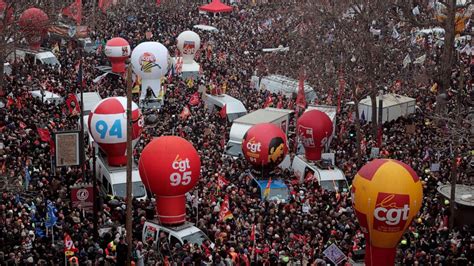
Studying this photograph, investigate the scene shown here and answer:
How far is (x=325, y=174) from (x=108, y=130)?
711 cm

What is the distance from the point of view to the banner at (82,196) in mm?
23328

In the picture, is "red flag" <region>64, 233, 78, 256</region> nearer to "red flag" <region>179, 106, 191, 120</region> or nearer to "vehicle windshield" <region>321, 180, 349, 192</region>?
"vehicle windshield" <region>321, 180, 349, 192</region>

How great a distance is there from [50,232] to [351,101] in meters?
19.4

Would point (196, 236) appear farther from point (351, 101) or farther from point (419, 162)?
point (351, 101)

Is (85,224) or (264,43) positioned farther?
(264,43)

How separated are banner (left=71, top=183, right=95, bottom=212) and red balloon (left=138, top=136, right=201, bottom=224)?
169 centimetres

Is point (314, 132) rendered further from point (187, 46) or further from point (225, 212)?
point (187, 46)

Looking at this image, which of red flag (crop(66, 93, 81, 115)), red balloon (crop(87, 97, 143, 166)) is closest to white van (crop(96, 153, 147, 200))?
red balloon (crop(87, 97, 143, 166))

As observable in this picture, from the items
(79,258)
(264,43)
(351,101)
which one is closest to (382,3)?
(351,101)

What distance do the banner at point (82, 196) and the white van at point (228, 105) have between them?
520 inches

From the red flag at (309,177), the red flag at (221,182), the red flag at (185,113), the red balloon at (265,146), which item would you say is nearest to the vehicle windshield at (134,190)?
the red flag at (221,182)

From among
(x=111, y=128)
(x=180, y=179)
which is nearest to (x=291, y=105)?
(x=111, y=128)

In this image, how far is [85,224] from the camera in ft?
72.4

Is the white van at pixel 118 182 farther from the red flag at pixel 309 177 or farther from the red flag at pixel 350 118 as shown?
the red flag at pixel 350 118
